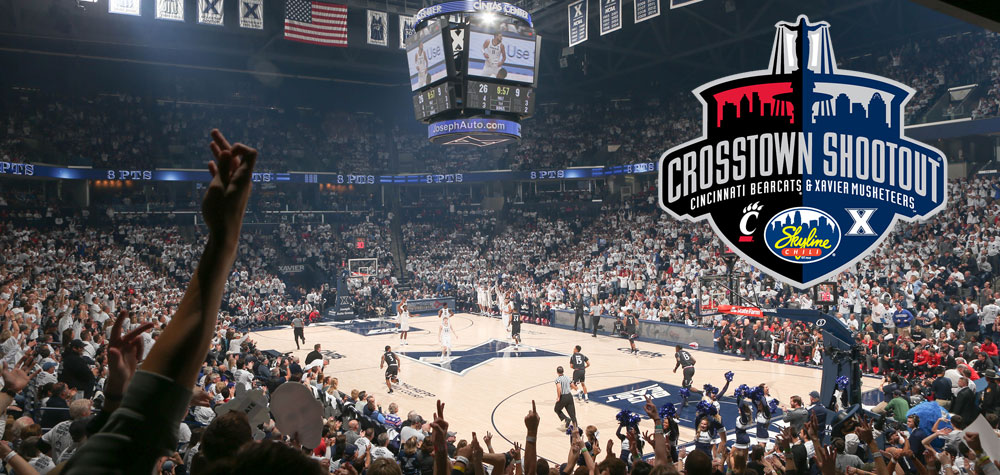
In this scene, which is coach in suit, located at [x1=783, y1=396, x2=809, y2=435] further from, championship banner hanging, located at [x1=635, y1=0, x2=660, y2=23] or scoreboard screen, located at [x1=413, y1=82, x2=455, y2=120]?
championship banner hanging, located at [x1=635, y1=0, x2=660, y2=23]

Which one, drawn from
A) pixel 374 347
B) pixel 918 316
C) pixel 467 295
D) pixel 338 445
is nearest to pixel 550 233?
pixel 467 295

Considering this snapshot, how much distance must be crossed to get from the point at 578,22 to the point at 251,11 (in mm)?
13346

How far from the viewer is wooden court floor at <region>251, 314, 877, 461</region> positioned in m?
14.0

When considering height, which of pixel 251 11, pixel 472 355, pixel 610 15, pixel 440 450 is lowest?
pixel 472 355

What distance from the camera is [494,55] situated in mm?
20406

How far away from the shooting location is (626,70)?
34812 mm

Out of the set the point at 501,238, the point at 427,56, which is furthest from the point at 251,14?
the point at 501,238

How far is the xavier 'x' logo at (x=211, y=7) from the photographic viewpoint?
25.3m

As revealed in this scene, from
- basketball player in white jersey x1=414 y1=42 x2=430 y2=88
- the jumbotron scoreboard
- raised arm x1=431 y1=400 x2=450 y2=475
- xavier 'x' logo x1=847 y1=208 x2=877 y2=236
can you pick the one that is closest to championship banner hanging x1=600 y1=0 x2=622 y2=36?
the jumbotron scoreboard

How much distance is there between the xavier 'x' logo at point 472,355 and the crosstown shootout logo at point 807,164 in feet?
33.7

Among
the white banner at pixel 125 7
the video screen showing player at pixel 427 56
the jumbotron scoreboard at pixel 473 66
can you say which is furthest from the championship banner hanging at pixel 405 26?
the white banner at pixel 125 7

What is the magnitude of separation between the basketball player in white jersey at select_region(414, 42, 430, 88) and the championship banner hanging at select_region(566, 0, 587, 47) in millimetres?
6599

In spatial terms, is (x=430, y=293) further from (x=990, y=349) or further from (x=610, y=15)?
(x=990, y=349)

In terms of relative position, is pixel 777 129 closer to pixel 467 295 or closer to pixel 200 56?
pixel 467 295
